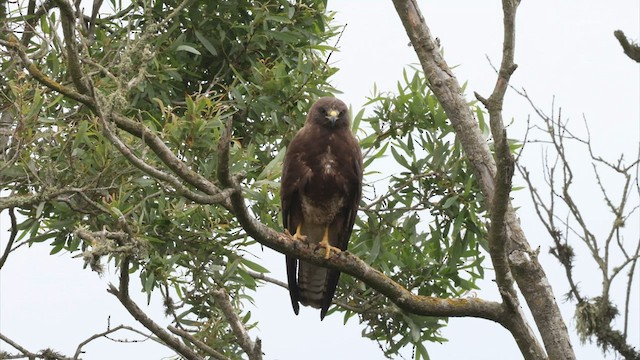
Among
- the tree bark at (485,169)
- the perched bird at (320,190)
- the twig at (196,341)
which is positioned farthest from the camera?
the perched bird at (320,190)

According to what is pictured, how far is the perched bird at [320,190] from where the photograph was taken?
261 inches

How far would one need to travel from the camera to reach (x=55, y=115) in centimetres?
713

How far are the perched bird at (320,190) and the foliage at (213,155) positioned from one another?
19 cm

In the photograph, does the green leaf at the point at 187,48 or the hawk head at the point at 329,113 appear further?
the green leaf at the point at 187,48

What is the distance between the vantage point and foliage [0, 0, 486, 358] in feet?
20.4

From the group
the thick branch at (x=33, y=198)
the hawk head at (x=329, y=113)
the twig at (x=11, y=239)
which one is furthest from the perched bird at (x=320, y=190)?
the twig at (x=11, y=239)

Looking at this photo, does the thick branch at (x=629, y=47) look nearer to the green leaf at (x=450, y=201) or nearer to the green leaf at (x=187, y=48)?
the green leaf at (x=450, y=201)

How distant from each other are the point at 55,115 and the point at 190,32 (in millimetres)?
1131

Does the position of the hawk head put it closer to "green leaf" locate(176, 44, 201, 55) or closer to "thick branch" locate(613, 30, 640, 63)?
"green leaf" locate(176, 44, 201, 55)

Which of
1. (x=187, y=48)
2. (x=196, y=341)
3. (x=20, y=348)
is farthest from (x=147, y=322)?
(x=187, y=48)

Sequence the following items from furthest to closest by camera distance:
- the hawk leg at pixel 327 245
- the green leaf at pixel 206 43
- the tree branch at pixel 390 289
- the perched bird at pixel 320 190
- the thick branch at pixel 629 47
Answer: the green leaf at pixel 206 43 → the perched bird at pixel 320 190 → the hawk leg at pixel 327 245 → the tree branch at pixel 390 289 → the thick branch at pixel 629 47

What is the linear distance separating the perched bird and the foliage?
19 cm

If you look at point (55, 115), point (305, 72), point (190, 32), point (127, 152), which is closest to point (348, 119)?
point (305, 72)

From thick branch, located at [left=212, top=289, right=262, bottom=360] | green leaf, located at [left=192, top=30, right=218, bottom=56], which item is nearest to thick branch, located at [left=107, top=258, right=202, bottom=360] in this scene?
thick branch, located at [left=212, top=289, right=262, bottom=360]
